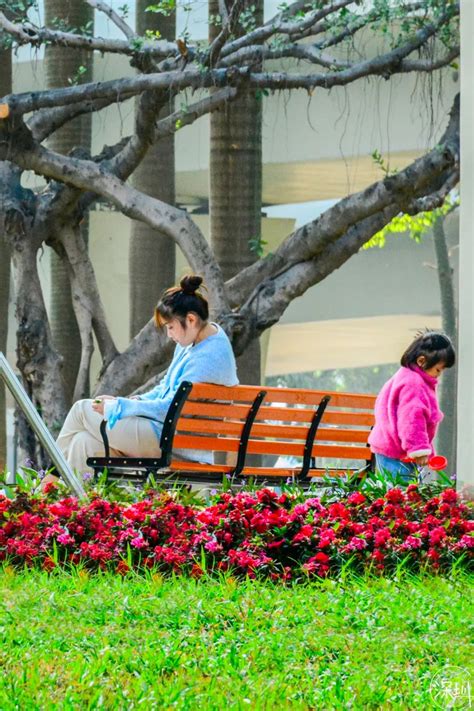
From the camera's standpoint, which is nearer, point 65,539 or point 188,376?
point 65,539

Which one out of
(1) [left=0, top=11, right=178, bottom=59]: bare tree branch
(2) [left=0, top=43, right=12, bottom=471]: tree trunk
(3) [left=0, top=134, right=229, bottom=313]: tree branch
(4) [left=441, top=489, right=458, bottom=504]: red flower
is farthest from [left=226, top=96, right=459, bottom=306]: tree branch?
(4) [left=441, top=489, right=458, bottom=504]: red flower

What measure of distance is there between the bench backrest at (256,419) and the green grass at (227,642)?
213 centimetres

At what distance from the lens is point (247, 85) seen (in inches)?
408

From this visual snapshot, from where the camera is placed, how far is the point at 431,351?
23.7 feet

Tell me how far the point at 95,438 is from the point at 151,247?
4825 millimetres

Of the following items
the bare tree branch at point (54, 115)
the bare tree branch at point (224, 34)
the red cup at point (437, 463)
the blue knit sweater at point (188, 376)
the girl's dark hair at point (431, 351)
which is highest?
the bare tree branch at point (224, 34)

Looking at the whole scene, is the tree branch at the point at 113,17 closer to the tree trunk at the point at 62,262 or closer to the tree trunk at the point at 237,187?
the tree trunk at the point at 237,187

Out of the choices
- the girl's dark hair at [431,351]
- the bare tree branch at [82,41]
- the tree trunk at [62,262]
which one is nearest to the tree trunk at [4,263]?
the tree trunk at [62,262]

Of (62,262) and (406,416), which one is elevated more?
(62,262)

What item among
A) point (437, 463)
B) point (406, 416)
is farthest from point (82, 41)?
point (437, 463)

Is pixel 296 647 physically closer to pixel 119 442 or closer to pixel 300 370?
pixel 119 442

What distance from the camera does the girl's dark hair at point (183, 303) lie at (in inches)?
301

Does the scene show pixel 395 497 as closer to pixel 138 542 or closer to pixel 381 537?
pixel 381 537

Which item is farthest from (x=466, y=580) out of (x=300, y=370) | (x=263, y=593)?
(x=300, y=370)
